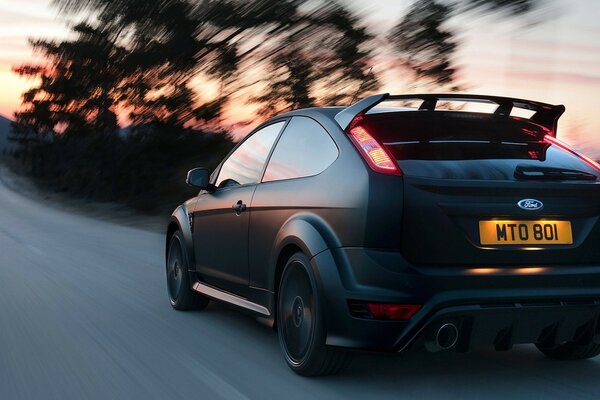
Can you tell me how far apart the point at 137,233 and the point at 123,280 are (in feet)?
25.4

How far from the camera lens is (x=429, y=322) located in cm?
427

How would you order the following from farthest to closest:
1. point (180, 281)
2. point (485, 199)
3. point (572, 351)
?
point (180, 281)
point (572, 351)
point (485, 199)

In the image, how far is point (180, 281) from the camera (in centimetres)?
723

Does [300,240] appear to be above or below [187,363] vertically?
above

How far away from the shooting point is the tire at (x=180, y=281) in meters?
7.09

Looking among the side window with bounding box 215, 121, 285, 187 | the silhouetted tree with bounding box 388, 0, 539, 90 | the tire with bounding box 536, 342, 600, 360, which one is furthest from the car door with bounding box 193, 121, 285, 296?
the silhouetted tree with bounding box 388, 0, 539, 90

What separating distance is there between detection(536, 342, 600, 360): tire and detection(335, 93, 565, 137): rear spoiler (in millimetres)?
1325

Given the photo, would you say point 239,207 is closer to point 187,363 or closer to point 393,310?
point 187,363

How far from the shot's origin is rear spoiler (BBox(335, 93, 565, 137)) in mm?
4808

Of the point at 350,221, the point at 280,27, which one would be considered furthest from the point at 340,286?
the point at 280,27

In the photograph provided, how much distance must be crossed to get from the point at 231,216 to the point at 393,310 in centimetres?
202

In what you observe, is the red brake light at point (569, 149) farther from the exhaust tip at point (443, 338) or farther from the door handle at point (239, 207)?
the door handle at point (239, 207)

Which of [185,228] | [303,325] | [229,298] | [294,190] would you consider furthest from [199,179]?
[303,325]

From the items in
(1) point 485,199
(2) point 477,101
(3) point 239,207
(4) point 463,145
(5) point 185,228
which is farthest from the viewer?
(5) point 185,228
